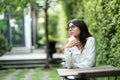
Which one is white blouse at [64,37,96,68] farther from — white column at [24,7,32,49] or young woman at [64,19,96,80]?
white column at [24,7,32,49]

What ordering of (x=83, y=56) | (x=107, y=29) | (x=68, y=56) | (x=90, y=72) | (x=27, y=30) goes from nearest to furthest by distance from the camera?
(x=90, y=72)
(x=68, y=56)
(x=83, y=56)
(x=107, y=29)
(x=27, y=30)

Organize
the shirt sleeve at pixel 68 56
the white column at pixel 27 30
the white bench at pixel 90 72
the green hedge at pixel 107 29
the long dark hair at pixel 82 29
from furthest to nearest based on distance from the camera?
1. the white column at pixel 27 30
2. the green hedge at pixel 107 29
3. the long dark hair at pixel 82 29
4. the shirt sleeve at pixel 68 56
5. the white bench at pixel 90 72

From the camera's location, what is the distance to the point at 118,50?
24.6 feet

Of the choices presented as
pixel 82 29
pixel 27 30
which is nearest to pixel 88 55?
pixel 82 29

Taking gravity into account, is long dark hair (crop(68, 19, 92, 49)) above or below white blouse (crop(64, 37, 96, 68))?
above

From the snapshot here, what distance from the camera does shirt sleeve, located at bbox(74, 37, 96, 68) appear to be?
5.53m

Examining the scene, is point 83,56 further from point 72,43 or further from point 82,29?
point 82,29

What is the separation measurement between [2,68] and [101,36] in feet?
28.0

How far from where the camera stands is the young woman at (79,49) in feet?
18.1

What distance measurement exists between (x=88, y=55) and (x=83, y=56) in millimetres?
81

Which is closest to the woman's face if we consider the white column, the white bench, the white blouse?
the white blouse

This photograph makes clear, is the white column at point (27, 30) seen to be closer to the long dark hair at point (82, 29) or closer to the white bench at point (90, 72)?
the long dark hair at point (82, 29)

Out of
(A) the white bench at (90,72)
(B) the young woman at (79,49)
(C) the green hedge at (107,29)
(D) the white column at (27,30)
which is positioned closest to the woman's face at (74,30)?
(B) the young woman at (79,49)

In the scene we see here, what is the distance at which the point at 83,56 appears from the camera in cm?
557
